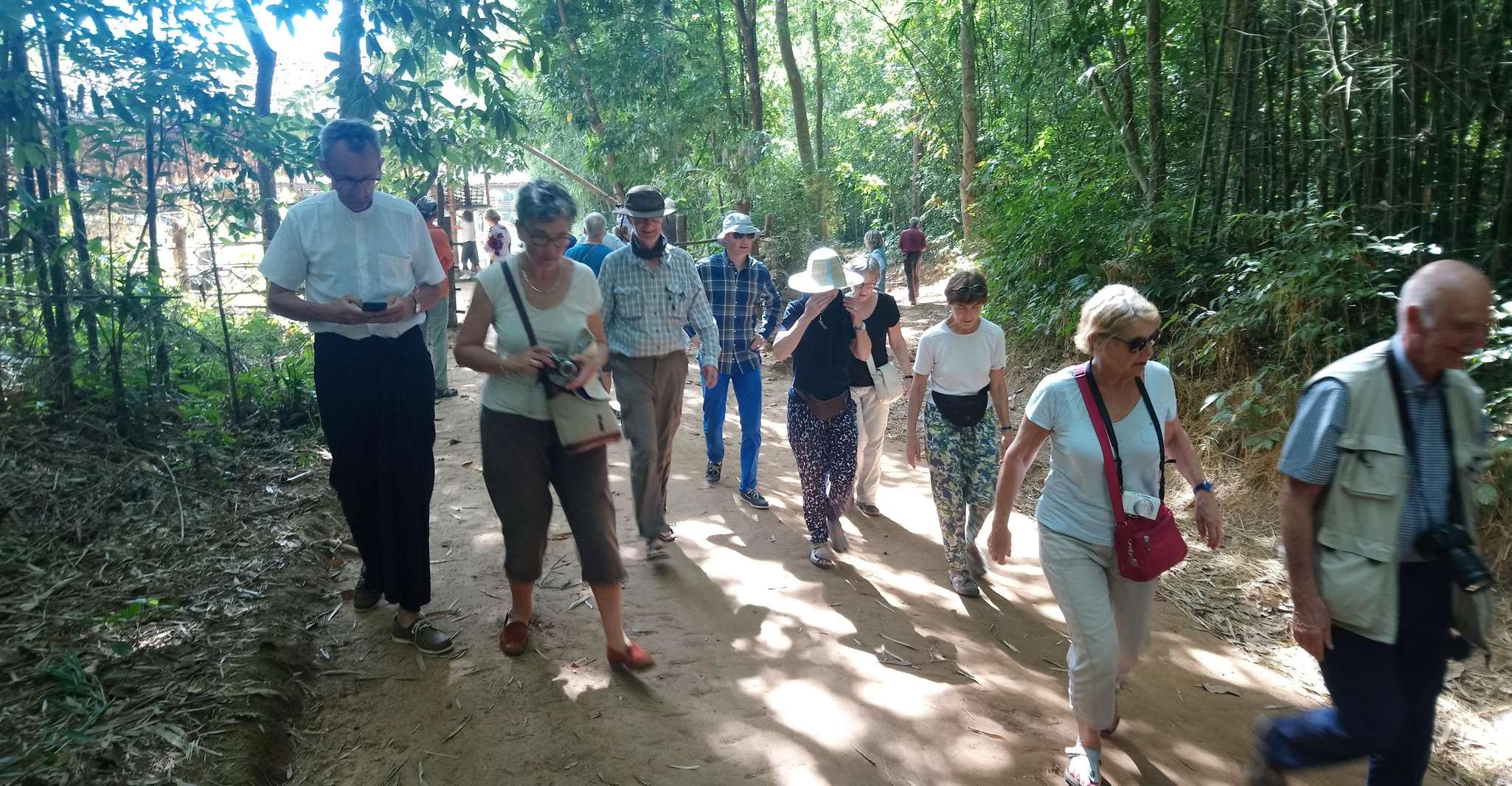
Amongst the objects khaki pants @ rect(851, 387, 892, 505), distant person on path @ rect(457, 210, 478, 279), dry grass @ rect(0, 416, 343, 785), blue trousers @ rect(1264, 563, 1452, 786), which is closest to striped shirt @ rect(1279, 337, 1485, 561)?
blue trousers @ rect(1264, 563, 1452, 786)

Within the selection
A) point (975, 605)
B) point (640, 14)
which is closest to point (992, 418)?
point (975, 605)

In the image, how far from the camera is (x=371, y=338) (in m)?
3.38

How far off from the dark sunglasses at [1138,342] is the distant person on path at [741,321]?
2.95 meters

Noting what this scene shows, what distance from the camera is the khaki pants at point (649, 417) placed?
4.53 m

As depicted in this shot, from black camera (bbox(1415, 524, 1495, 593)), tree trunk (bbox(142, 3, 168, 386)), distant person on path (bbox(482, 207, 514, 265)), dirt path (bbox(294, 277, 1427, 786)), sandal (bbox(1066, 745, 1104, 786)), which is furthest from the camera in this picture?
distant person on path (bbox(482, 207, 514, 265))

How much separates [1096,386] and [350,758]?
2.87 metres

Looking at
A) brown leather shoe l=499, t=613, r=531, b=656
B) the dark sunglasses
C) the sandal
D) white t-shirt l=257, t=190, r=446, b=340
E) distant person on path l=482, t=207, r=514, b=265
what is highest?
distant person on path l=482, t=207, r=514, b=265

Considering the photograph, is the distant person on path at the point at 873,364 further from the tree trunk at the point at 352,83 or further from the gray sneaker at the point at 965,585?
the tree trunk at the point at 352,83

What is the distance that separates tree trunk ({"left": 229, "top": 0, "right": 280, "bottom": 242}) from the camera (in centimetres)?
455

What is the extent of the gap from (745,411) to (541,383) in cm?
247

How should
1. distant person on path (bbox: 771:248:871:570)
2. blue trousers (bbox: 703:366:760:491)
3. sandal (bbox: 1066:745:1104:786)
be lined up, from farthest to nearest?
blue trousers (bbox: 703:366:760:491), distant person on path (bbox: 771:248:871:570), sandal (bbox: 1066:745:1104:786)

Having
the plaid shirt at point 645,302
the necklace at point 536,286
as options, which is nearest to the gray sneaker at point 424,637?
the necklace at point 536,286

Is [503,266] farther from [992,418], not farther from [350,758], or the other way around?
[992,418]

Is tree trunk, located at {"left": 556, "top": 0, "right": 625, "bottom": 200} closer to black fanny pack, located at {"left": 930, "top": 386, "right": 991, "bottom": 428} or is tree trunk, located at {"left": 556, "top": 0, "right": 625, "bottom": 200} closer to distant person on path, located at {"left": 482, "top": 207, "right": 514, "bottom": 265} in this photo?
distant person on path, located at {"left": 482, "top": 207, "right": 514, "bottom": 265}
